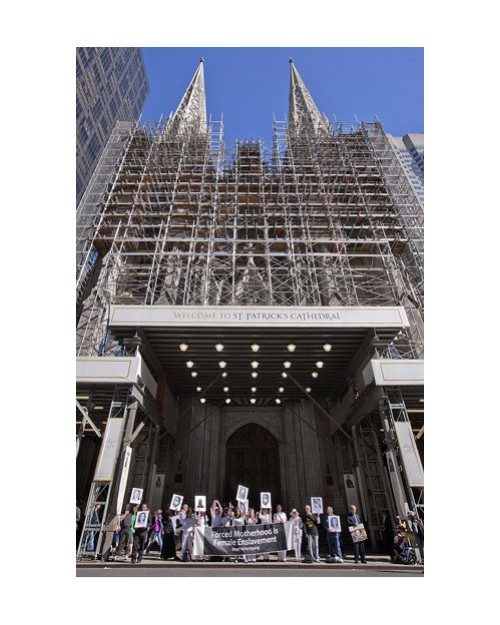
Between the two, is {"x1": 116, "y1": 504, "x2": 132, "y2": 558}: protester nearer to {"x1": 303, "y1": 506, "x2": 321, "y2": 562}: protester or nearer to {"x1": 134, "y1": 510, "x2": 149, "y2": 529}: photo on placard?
{"x1": 134, "y1": 510, "x2": 149, "y2": 529}: photo on placard

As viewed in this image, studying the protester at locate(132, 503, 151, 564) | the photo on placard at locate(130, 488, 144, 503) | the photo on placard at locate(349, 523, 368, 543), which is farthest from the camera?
the photo on placard at locate(130, 488, 144, 503)

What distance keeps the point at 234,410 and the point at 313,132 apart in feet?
78.8

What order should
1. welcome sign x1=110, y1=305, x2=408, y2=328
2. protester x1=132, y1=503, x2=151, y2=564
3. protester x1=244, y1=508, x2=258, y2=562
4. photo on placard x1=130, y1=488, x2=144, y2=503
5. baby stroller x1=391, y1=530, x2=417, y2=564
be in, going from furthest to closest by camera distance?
welcome sign x1=110, y1=305, x2=408, y2=328 → photo on placard x1=130, y1=488, x2=144, y2=503 → baby stroller x1=391, y1=530, x2=417, y2=564 → protester x1=132, y1=503, x2=151, y2=564 → protester x1=244, y1=508, x2=258, y2=562

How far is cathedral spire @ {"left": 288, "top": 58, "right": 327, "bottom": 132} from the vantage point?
36.2 meters

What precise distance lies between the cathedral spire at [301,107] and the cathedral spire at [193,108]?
968 cm

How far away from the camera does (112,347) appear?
18.4 m

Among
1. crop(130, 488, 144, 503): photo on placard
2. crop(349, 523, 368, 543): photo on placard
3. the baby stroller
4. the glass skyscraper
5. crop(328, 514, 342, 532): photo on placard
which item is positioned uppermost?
the glass skyscraper

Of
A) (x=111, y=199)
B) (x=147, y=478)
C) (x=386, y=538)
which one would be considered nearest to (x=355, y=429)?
(x=386, y=538)

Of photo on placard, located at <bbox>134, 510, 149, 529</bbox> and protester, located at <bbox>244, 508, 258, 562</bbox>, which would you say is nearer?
protester, located at <bbox>244, 508, 258, 562</bbox>

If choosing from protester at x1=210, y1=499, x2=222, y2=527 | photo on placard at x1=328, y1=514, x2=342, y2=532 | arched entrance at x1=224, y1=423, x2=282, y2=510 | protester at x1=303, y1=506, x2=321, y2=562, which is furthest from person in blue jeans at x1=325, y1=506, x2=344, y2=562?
arched entrance at x1=224, y1=423, x2=282, y2=510

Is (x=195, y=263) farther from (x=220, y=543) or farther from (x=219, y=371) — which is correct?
(x=220, y=543)

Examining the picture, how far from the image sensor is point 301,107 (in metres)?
44.3

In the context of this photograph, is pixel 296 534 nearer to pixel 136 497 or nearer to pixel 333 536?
pixel 333 536

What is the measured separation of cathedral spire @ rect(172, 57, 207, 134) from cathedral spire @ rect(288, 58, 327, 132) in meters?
9.68
